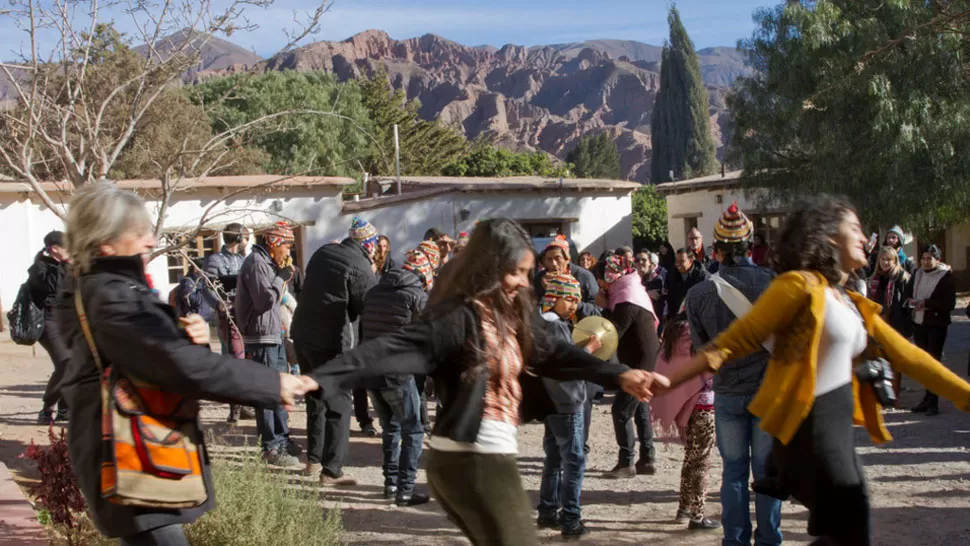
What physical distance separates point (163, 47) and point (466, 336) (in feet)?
11.0

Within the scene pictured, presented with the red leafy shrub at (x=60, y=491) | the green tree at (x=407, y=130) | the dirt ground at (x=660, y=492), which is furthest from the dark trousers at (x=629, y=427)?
the green tree at (x=407, y=130)

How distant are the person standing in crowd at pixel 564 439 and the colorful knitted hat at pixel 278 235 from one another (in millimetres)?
2537

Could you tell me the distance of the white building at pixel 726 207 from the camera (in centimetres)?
2725

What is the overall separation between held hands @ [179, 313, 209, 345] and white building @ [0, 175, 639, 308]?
47.2 feet

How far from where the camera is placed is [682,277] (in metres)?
10.5

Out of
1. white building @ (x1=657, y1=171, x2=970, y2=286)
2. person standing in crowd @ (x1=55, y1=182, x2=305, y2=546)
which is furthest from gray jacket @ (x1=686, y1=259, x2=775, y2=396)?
white building @ (x1=657, y1=171, x2=970, y2=286)

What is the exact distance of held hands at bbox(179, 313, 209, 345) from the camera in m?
3.10

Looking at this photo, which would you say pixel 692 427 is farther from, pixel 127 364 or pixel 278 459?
pixel 127 364

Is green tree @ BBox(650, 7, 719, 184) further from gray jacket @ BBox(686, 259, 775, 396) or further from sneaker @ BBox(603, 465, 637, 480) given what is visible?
gray jacket @ BBox(686, 259, 775, 396)

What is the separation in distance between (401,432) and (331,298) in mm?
1178

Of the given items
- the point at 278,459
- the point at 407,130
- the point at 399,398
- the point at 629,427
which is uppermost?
the point at 407,130

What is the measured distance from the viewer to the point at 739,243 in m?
5.31

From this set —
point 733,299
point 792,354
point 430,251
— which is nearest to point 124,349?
point 792,354

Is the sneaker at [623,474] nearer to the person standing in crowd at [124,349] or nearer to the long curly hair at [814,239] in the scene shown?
the long curly hair at [814,239]
